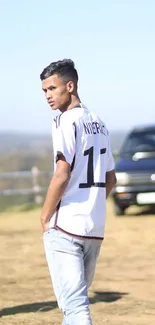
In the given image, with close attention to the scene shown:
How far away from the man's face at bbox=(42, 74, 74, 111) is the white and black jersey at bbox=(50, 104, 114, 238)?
0.10 metres

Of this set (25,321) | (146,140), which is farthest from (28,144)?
(25,321)

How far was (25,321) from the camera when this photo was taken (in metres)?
6.85

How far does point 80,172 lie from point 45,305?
353cm

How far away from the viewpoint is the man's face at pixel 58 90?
439 centimetres

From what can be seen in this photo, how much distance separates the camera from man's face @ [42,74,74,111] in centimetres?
439

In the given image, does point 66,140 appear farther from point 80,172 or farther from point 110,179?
point 110,179

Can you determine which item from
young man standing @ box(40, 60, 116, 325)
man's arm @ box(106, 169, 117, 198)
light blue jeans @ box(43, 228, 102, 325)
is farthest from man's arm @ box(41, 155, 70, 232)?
man's arm @ box(106, 169, 117, 198)

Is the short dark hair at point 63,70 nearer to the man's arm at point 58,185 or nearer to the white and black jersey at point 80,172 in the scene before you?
the white and black jersey at point 80,172

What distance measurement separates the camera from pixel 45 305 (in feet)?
24.8

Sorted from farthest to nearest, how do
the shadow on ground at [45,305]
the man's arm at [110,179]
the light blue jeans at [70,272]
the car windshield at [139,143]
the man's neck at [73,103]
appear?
the car windshield at [139,143] < the shadow on ground at [45,305] < the man's arm at [110,179] < the man's neck at [73,103] < the light blue jeans at [70,272]

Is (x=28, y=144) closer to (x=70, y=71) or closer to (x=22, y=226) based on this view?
(x=22, y=226)

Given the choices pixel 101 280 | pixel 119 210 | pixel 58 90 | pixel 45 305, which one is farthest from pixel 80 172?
pixel 119 210

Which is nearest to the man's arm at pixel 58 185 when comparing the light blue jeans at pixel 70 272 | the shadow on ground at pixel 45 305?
the light blue jeans at pixel 70 272

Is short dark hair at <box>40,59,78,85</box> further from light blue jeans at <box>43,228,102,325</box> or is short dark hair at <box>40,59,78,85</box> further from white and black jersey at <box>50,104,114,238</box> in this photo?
light blue jeans at <box>43,228,102,325</box>
